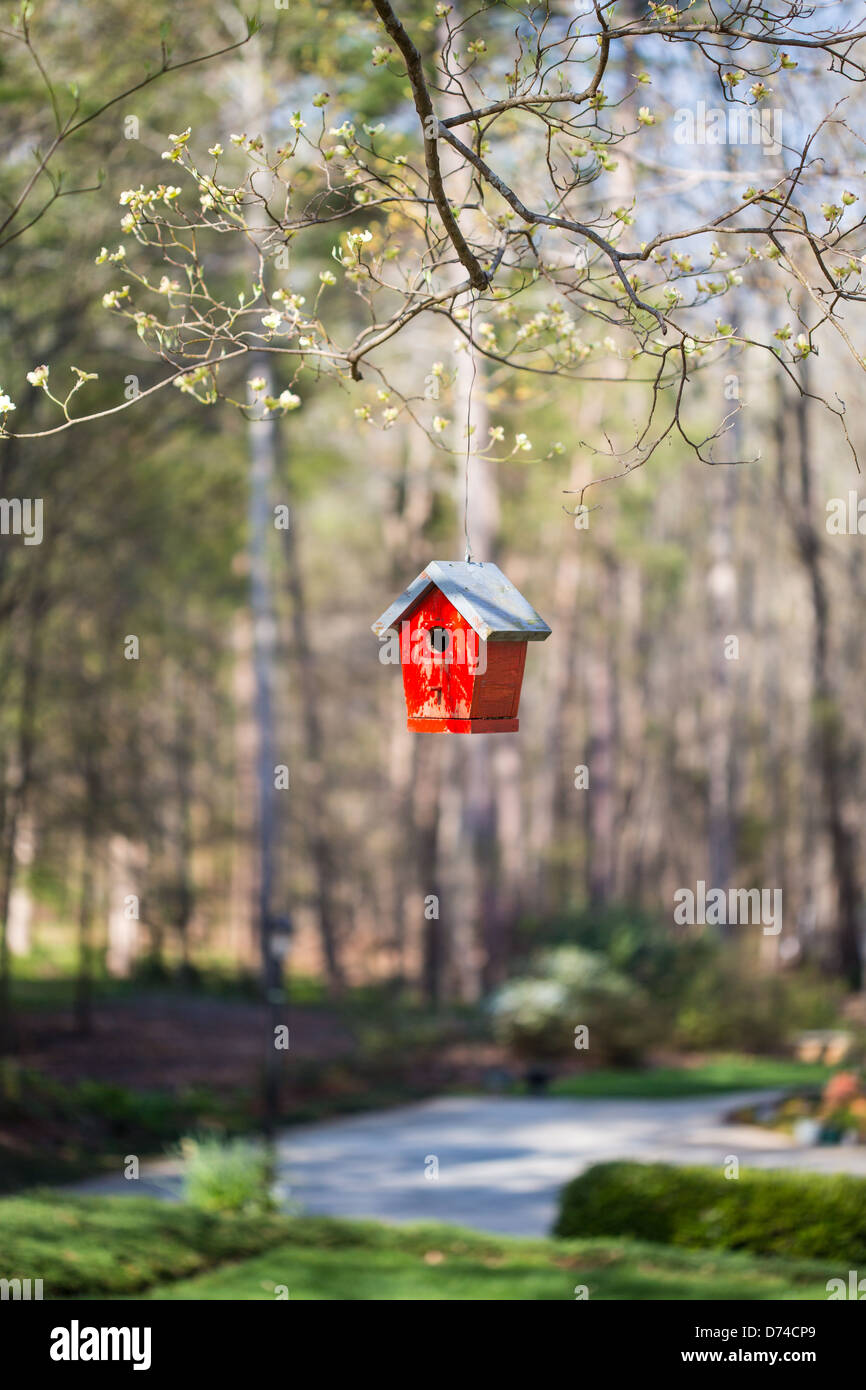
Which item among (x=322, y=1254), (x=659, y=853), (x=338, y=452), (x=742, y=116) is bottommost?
(x=322, y=1254)

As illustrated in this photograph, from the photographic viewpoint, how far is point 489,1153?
12.6 meters

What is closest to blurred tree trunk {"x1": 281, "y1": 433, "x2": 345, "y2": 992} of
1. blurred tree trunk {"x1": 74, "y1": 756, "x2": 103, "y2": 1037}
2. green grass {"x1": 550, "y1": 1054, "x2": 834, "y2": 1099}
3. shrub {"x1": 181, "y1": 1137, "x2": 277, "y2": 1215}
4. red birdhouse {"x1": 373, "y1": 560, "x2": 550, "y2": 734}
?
blurred tree trunk {"x1": 74, "y1": 756, "x2": 103, "y2": 1037}

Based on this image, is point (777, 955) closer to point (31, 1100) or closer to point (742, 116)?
point (31, 1100)

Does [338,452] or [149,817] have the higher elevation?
[338,452]

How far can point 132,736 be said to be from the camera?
1650 centimetres

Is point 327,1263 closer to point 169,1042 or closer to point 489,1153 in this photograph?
point 489,1153

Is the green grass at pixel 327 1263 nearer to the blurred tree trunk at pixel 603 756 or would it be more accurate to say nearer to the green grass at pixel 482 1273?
the green grass at pixel 482 1273

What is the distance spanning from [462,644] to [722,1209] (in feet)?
17.2

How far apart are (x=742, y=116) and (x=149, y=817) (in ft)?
A: 37.3

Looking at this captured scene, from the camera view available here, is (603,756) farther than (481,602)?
Yes

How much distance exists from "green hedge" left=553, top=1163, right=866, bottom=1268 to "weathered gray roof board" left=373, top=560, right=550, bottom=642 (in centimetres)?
503

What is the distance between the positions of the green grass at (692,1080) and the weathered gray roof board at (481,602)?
12.8 metres

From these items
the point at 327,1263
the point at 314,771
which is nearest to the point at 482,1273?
the point at 327,1263
